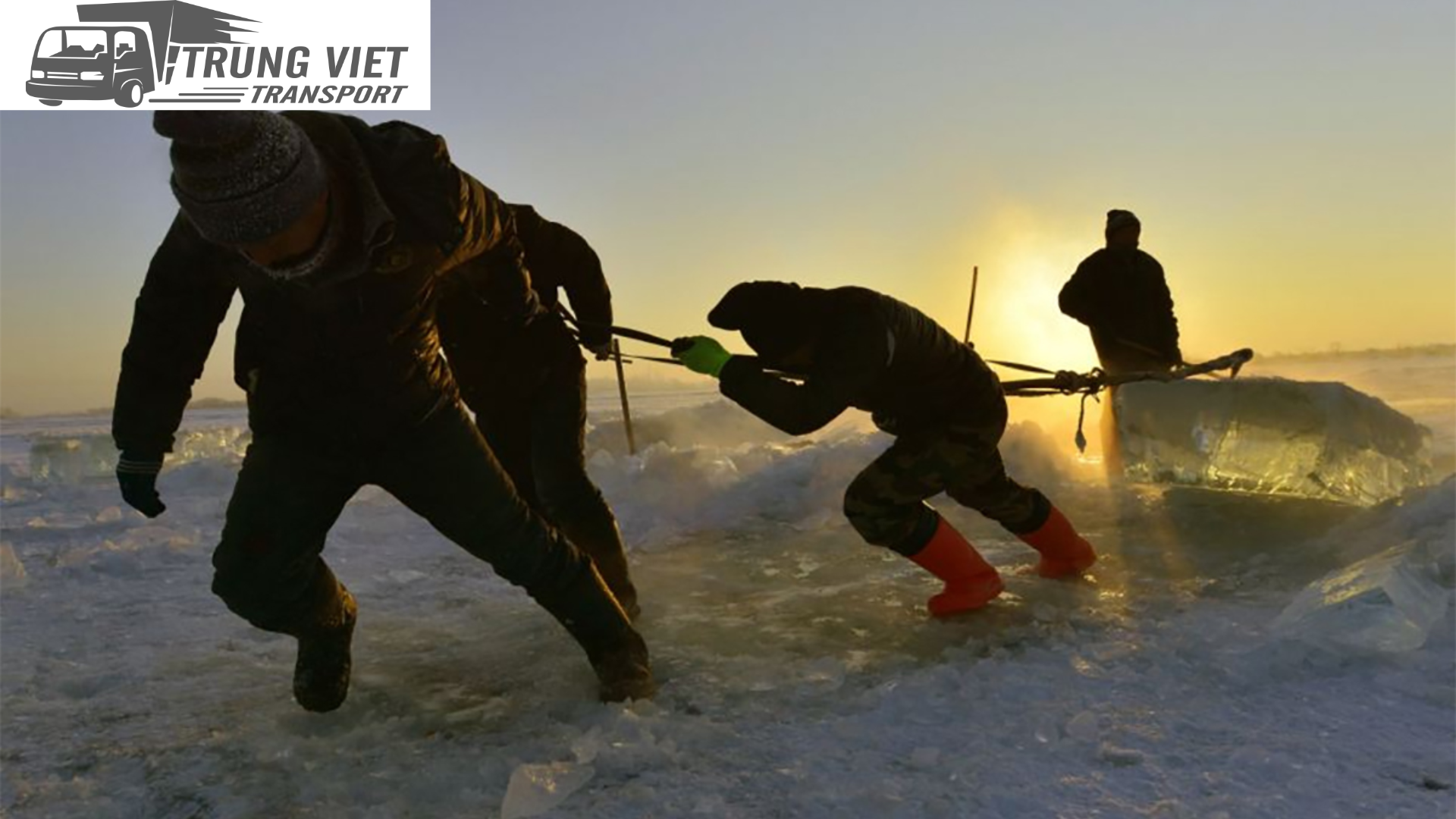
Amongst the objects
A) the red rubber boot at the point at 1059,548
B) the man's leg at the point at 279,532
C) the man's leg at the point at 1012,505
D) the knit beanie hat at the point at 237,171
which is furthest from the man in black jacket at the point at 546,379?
the red rubber boot at the point at 1059,548

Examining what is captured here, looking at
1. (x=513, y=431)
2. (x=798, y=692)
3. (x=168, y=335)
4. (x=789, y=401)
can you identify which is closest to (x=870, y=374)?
(x=789, y=401)

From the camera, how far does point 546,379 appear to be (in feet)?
11.3

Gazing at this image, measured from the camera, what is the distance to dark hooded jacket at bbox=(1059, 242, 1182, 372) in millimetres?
6109

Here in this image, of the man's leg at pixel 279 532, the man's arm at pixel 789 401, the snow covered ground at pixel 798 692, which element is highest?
the man's arm at pixel 789 401

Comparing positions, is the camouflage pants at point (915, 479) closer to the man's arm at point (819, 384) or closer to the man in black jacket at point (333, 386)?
the man's arm at point (819, 384)

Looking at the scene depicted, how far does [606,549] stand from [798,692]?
1.25 m

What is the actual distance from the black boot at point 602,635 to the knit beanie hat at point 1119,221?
489 cm

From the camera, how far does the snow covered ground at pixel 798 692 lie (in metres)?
1.97

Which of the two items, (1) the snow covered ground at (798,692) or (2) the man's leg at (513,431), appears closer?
(1) the snow covered ground at (798,692)

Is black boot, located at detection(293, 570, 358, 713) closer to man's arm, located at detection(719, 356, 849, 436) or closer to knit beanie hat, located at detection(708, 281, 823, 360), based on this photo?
man's arm, located at detection(719, 356, 849, 436)

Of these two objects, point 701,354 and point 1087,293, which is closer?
point 701,354

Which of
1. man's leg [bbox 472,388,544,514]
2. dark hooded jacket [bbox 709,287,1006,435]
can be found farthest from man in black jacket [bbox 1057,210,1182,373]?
man's leg [bbox 472,388,544,514]

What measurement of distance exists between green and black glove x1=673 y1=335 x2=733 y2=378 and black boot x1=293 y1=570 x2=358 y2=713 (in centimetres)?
137

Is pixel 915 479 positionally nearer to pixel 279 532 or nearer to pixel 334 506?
pixel 334 506
